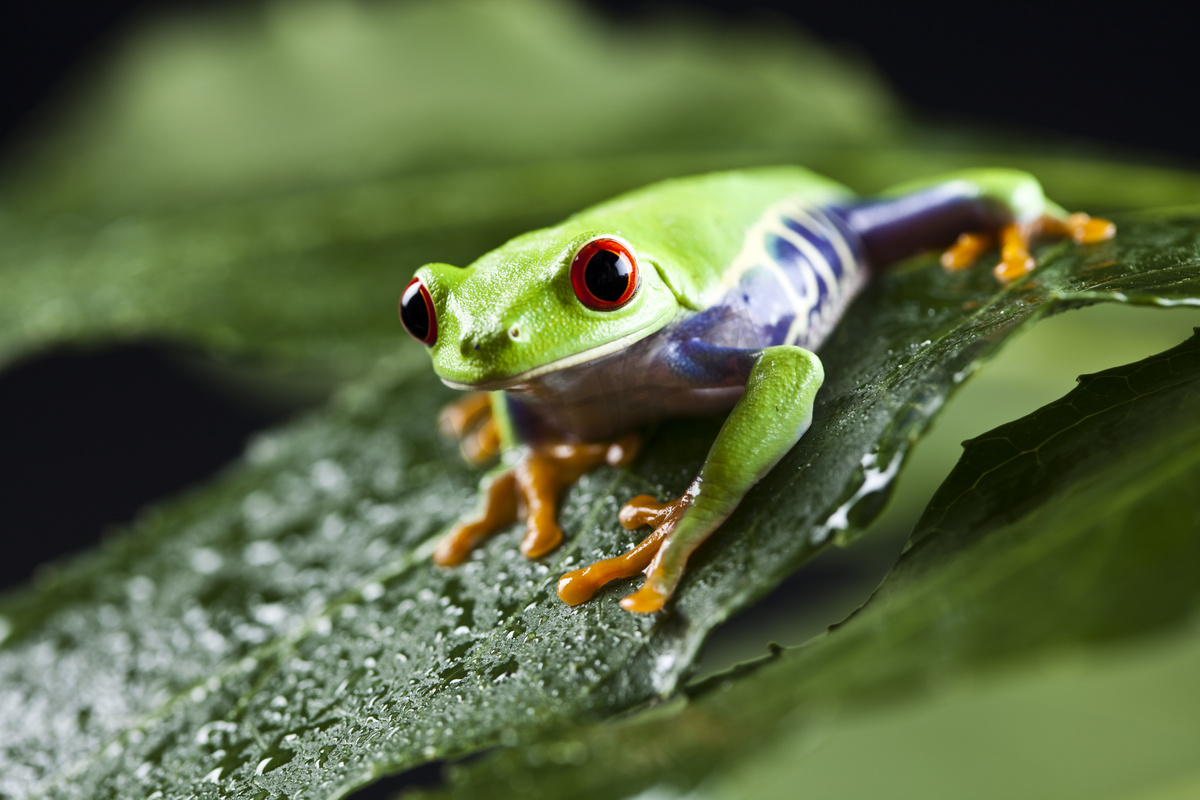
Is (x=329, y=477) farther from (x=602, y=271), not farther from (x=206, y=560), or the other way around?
(x=602, y=271)

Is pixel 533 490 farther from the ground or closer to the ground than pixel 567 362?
closer to the ground

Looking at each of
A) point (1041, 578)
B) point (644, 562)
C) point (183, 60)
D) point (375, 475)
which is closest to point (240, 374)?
point (183, 60)

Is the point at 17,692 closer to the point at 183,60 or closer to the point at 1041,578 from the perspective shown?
the point at 1041,578

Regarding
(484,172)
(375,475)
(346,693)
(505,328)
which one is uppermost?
(484,172)

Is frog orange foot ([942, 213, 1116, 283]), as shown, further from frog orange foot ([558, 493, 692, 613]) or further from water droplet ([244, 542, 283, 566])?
water droplet ([244, 542, 283, 566])

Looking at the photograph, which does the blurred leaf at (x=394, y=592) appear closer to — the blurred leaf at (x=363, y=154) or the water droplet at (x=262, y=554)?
the water droplet at (x=262, y=554)

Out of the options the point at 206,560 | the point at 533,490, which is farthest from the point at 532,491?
the point at 206,560

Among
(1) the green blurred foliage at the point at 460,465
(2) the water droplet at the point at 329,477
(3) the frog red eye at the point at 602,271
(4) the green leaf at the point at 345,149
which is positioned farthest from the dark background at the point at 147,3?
(3) the frog red eye at the point at 602,271
